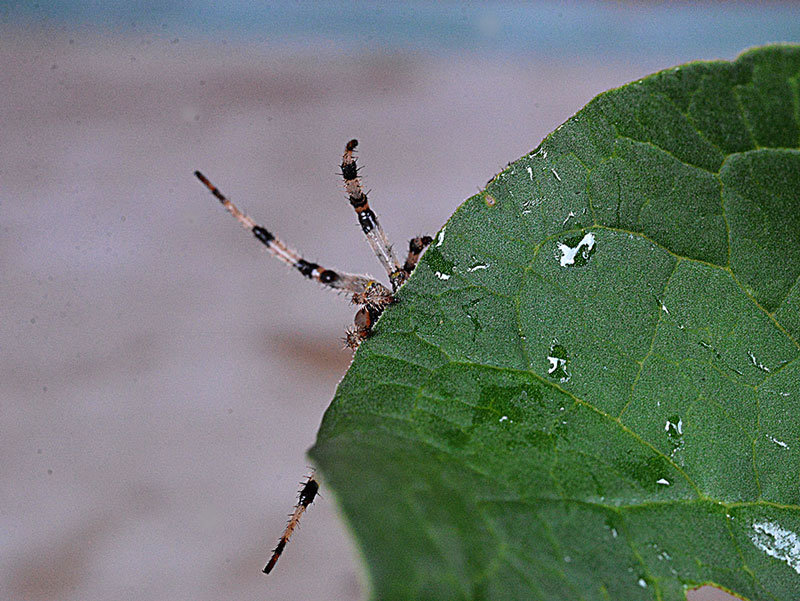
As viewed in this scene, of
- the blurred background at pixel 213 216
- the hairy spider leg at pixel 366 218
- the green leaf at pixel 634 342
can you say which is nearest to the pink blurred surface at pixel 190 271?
the blurred background at pixel 213 216

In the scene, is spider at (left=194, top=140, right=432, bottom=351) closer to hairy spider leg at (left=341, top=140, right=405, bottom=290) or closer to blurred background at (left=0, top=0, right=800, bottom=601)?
hairy spider leg at (left=341, top=140, right=405, bottom=290)

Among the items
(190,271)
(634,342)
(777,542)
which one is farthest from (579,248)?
(190,271)

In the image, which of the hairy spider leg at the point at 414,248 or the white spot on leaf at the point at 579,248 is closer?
the white spot on leaf at the point at 579,248

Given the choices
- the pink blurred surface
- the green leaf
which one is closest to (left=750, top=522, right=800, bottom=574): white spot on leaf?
the green leaf

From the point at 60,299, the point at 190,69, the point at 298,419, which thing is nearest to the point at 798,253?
the point at 298,419

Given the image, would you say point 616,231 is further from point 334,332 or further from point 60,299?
point 60,299

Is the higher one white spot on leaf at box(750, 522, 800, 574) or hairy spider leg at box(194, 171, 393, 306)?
hairy spider leg at box(194, 171, 393, 306)

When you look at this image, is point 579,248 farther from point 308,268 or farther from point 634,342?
point 308,268

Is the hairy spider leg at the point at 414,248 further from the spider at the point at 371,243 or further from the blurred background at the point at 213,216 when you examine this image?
the blurred background at the point at 213,216
